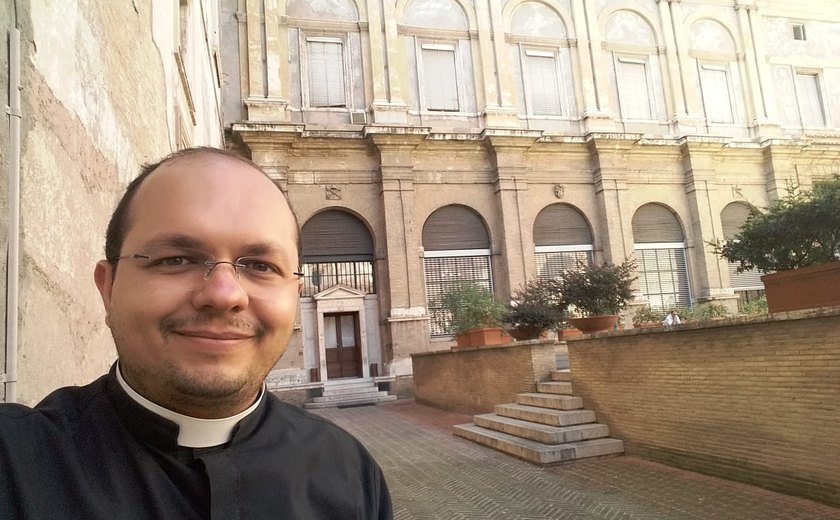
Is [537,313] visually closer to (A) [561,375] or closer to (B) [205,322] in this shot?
(A) [561,375]

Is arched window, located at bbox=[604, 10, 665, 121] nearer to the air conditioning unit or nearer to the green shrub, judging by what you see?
the air conditioning unit

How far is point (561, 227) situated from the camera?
20703mm

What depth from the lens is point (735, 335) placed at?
6.11m

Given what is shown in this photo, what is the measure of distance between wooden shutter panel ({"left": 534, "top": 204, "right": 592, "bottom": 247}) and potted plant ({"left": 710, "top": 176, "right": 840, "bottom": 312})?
37.8 ft

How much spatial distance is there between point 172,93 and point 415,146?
13.3 meters

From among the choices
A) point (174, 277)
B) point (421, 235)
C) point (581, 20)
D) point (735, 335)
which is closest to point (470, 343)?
point (421, 235)

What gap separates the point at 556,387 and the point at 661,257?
13.9m

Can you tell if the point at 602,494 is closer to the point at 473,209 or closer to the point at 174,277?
the point at 174,277

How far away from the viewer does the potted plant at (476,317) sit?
13.3 metres

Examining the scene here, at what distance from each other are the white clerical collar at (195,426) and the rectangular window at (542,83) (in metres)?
21.4

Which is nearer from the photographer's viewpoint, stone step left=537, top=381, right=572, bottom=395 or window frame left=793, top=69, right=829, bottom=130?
stone step left=537, top=381, right=572, bottom=395

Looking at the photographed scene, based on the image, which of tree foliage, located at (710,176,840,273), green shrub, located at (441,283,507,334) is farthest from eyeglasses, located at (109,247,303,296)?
green shrub, located at (441,283,507,334)

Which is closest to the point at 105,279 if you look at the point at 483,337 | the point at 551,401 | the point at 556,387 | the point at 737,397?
the point at 737,397

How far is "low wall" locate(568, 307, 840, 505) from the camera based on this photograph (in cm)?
522
